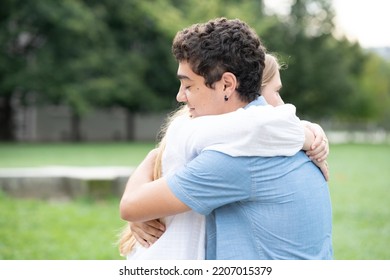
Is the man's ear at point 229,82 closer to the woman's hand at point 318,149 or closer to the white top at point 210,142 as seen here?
the white top at point 210,142

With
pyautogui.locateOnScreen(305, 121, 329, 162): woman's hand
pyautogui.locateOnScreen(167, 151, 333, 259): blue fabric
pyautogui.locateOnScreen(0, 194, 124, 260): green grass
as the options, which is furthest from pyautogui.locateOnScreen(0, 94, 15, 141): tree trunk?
pyautogui.locateOnScreen(167, 151, 333, 259): blue fabric

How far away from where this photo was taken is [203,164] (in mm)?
1950

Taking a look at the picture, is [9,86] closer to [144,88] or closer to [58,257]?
[144,88]

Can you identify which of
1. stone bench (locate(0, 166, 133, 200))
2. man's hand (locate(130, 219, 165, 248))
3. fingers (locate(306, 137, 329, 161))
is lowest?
man's hand (locate(130, 219, 165, 248))

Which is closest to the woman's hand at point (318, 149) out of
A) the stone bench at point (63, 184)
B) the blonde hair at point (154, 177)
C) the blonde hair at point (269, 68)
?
the blonde hair at point (269, 68)

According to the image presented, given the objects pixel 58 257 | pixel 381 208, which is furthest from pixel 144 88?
pixel 58 257

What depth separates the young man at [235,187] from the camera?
6.47 feet

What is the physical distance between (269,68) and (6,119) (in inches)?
1114

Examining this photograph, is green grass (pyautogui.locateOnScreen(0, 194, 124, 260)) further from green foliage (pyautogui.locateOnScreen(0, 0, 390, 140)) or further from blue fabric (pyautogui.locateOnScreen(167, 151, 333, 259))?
green foliage (pyautogui.locateOnScreen(0, 0, 390, 140))

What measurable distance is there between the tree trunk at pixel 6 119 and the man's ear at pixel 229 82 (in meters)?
28.0

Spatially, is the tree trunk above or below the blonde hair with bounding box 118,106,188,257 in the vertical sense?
above

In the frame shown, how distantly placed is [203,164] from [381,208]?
7.96 metres

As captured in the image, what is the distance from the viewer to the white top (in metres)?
1.95

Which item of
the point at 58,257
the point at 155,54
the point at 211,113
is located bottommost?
the point at 58,257
